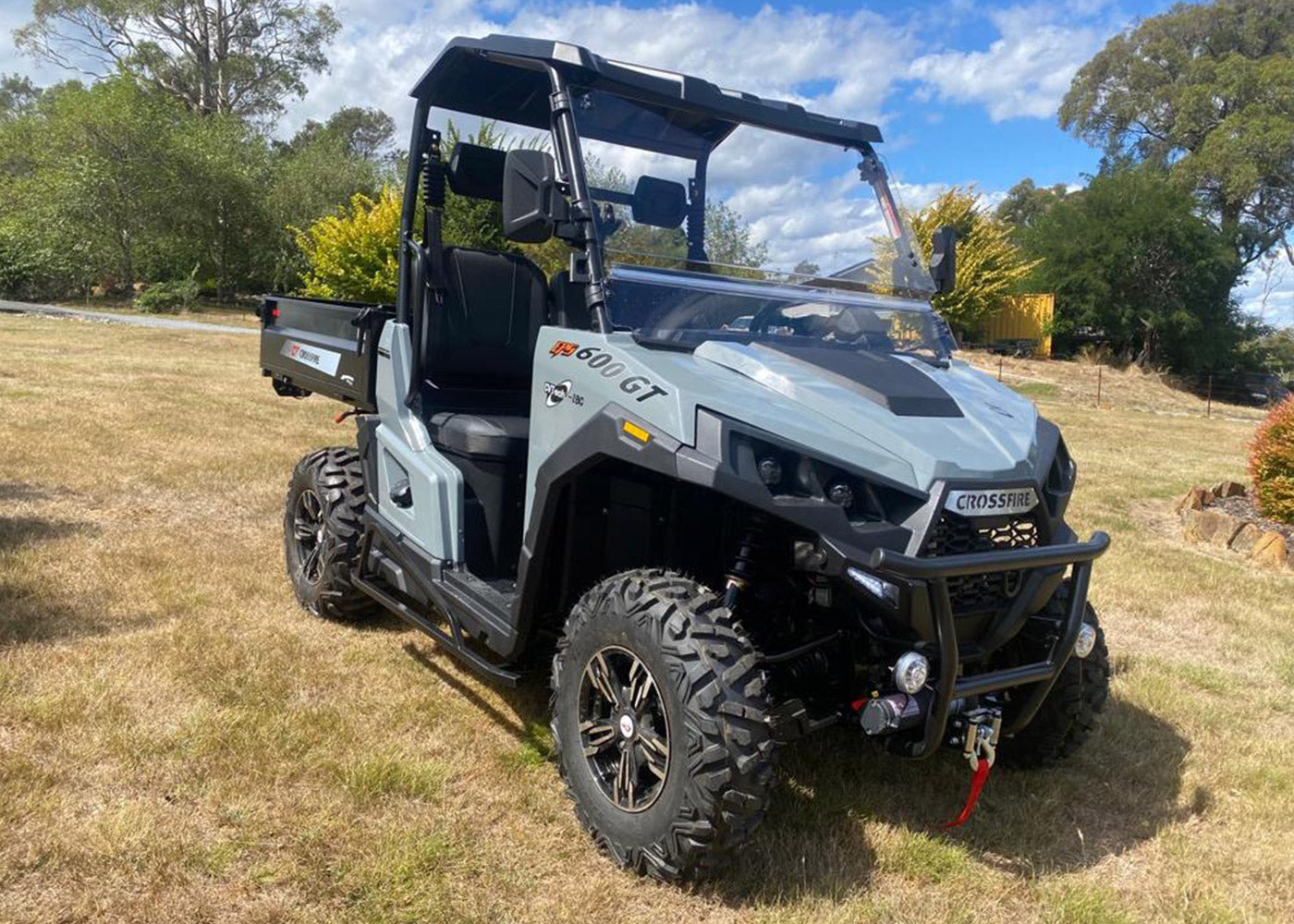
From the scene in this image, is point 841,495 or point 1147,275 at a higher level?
point 1147,275

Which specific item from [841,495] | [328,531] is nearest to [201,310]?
[328,531]

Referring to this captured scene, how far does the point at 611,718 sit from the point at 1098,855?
5.22 ft

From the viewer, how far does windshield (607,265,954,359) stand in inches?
121

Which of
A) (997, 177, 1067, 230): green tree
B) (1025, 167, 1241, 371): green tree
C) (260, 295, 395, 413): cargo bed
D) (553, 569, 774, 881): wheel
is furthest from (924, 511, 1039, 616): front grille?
(997, 177, 1067, 230): green tree

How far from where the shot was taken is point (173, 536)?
5672 millimetres

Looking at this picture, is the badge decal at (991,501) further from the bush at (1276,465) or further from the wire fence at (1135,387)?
the wire fence at (1135,387)

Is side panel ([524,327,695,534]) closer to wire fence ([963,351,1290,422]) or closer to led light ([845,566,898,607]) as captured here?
led light ([845,566,898,607])

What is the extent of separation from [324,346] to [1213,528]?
6851 mm

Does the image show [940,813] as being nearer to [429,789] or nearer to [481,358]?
[429,789]

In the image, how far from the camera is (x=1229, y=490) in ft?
29.6

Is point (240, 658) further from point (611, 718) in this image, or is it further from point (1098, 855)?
point (1098, 855)

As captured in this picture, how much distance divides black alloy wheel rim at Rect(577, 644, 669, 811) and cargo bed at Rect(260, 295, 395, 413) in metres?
2.02

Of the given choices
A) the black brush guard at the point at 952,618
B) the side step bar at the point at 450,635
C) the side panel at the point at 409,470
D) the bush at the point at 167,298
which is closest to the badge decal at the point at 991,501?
the black brush guard at the point at 952,618

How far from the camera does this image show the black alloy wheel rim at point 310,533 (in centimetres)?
455
